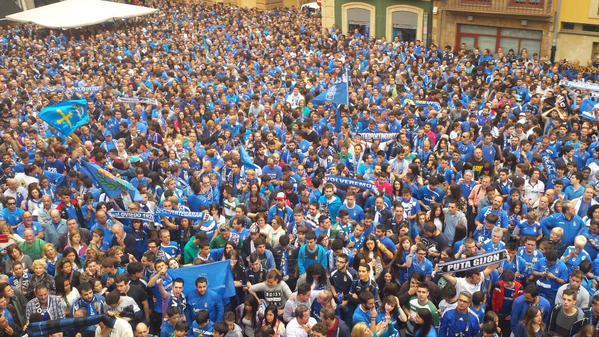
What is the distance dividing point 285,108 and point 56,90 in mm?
7609

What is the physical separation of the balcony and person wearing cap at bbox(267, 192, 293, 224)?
17.8m

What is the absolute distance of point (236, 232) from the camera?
877 cm

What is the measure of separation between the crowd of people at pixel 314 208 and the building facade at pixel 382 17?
30.5ft

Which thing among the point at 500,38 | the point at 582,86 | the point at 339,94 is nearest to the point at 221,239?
the point at 339,94

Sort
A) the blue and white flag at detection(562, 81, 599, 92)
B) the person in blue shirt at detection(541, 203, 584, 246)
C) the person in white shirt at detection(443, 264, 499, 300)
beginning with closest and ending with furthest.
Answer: the person in white shirt at detection(443, 264, 499, 300) < the person in blue shirt at detection(541, 203, 584, 246) < the blue and white flag at detection(562, 81, 599, 92)

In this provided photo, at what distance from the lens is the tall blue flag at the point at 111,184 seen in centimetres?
999

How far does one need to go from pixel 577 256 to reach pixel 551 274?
0.49 meters

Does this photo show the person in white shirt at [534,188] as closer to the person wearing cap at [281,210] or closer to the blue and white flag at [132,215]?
the person wearing cap at [281,210]

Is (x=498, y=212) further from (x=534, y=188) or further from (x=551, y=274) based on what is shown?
(x=551, y=274)

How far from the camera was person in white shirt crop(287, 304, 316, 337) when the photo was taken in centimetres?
647

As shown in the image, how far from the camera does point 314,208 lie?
8992mm

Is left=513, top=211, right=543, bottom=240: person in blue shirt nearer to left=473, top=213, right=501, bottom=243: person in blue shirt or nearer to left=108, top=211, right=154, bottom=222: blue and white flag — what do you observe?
left=473, top=213, right=501, bottom=243: person in blue shirt

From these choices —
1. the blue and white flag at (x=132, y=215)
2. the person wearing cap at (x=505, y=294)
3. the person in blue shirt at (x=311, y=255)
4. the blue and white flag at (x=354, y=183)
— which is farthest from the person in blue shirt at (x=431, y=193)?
the blue and white flag at (x=132, y=215)

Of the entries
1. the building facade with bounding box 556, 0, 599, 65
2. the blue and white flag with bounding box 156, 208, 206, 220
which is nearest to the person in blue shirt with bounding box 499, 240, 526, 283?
the blue and white flag with bounding box 156, 208, 206, 220
